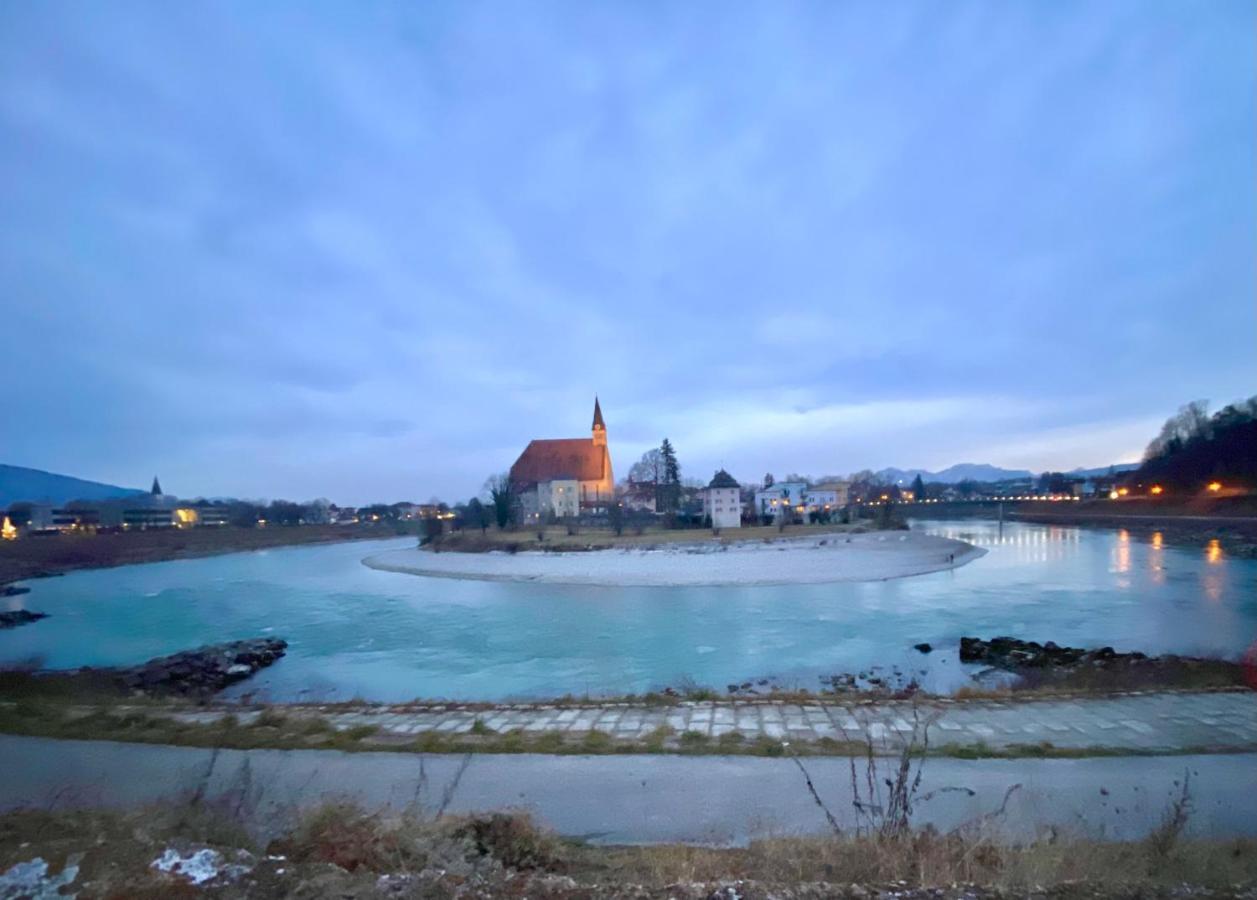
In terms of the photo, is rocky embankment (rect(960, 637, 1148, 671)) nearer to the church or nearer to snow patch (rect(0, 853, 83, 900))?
snow patch (rect(0, 853, 83, 900))

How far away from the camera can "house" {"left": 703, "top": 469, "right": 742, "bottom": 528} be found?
5050 cm

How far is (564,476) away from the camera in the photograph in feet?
221

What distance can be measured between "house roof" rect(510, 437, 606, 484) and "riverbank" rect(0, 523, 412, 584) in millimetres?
17224

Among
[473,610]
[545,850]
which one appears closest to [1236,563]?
[473,610]

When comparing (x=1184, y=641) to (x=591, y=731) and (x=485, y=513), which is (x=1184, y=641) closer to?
(x=591, y=731)

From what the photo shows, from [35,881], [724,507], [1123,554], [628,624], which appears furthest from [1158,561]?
[35,881]

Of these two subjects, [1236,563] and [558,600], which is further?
[1236,563]

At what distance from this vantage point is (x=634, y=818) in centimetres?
448

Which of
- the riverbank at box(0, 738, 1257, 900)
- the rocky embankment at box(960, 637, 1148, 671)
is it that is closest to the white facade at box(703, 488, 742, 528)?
the rocky embankment at box(960, 637, 1148, 671)

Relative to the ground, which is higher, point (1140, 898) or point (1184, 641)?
point (1140, 898)

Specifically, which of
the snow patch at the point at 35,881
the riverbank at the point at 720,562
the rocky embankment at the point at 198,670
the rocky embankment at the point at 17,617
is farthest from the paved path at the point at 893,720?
the rocky embankment at the point at 17,617

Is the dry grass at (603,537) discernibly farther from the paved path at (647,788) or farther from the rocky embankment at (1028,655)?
the paved path at (647,788)

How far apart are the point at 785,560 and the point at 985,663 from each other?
18.1m

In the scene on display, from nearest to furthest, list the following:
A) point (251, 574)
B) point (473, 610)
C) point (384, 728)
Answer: point (384, 728) → point (473, 610) → point (251, 574)
